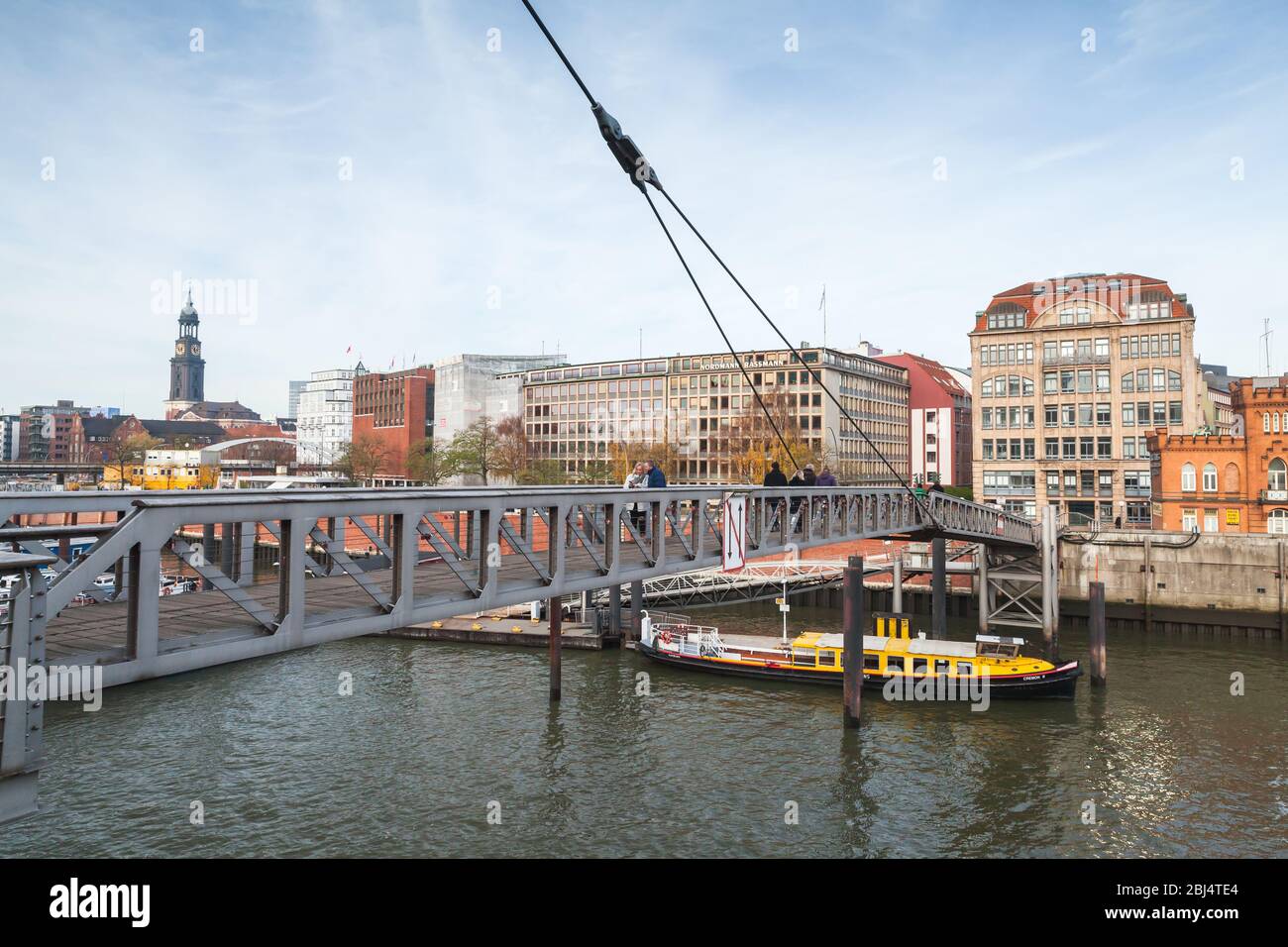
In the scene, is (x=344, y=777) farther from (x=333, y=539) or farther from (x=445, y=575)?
(x=333, y=539)

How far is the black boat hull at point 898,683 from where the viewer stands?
31.7m

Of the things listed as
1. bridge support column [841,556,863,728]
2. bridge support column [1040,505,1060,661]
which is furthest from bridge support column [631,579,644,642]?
bridge support column [1040,505,1060,661]

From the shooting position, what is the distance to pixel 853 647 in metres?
28.4

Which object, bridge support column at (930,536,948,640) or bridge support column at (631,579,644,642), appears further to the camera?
bridge support column at (930,536,948,640)

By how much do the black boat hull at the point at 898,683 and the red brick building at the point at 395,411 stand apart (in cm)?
10861

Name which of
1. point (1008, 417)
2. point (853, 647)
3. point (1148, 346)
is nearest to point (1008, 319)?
point (1008, 417)

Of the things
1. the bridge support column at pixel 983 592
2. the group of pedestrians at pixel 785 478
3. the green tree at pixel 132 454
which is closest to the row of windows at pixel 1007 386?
the bridge support column at pixel 983 592

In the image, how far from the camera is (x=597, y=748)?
26219 millimetres

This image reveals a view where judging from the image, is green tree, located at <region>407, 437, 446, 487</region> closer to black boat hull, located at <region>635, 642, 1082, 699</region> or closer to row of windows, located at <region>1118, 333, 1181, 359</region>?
row of windows, located at <region>1118, 333, 1181, 359</region>

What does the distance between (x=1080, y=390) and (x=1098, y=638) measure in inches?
1688

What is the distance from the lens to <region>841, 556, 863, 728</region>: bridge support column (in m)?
28.0

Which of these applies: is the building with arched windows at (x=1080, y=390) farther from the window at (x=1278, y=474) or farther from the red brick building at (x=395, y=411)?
the red brick building at (x=395, y=411)
